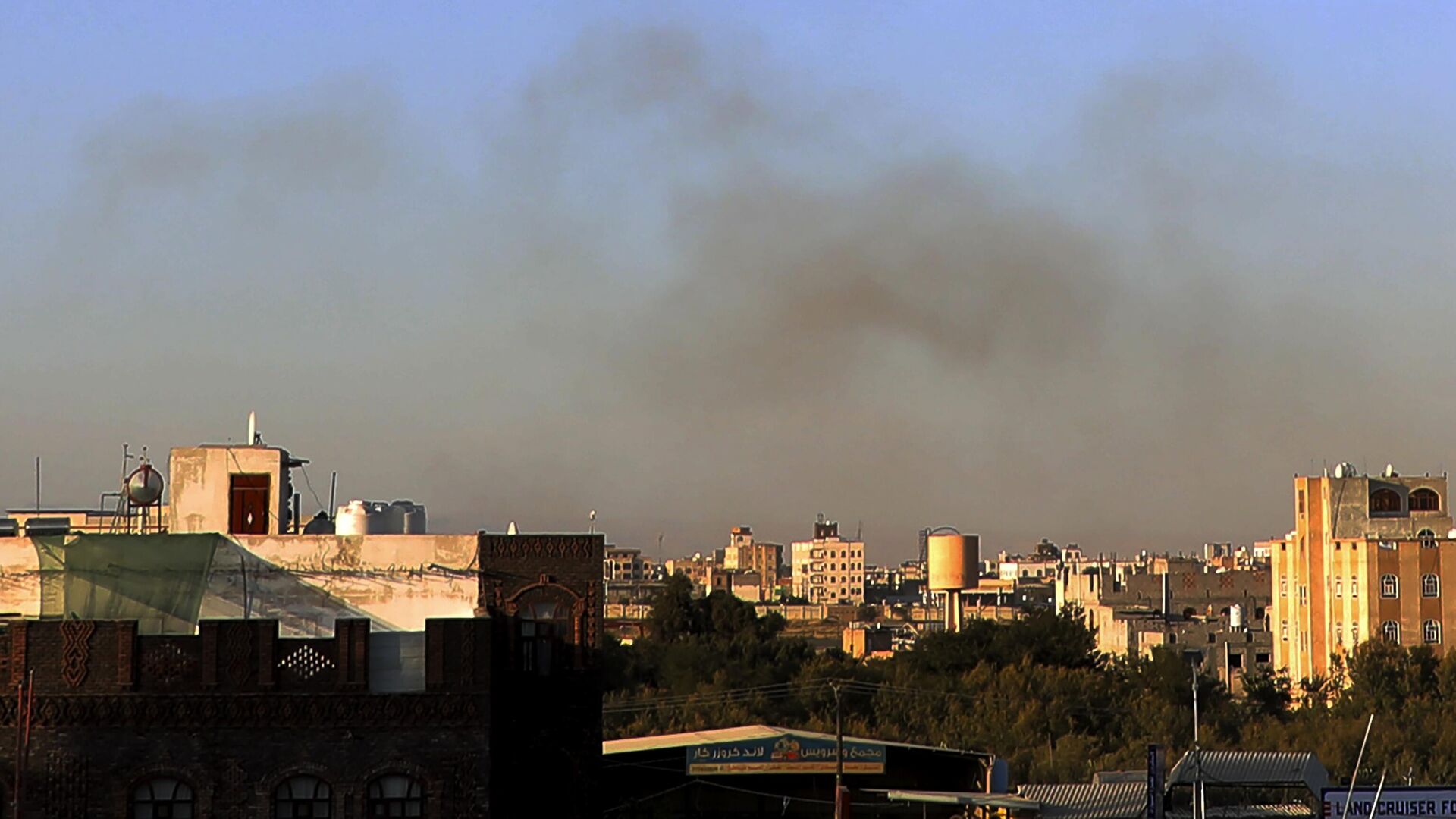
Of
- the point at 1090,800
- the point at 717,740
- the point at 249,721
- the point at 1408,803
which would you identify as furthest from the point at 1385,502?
the point at 249,721

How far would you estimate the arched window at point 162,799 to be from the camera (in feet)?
108

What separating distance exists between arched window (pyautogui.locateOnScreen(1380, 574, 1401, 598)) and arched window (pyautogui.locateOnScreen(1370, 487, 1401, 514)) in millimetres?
5017

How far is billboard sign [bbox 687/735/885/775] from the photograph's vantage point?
147 feet

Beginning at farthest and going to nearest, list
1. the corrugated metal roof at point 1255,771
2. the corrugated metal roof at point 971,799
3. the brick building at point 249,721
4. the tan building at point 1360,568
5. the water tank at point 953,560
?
the water tank at point 953,560 < the tan building at point 1360,568 < the corrugated metal roof at point 1255,771 < the corrugated metal roof at point 971,799 < the brick building at point 249,721

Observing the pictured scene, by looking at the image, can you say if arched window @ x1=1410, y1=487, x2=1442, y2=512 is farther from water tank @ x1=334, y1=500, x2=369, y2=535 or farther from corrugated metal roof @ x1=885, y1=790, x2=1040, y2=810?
water tank @ x1=334, y1=500, x2=369, y2=535

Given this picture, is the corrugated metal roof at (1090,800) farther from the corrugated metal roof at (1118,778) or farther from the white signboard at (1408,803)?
the white signboard at (1408,803)

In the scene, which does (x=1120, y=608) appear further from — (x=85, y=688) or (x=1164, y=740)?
(x=85, y=688)

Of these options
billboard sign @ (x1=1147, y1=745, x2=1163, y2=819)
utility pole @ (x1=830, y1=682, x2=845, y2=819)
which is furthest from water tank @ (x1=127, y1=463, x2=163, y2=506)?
billboard sign @ (x1=1147, y1=745, x2=1163, y2=819)

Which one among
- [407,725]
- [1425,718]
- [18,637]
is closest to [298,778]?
[407,725]

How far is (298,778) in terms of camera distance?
3344 centimetres

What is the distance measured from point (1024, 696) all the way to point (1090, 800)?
3517 cm

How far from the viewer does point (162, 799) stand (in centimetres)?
3312

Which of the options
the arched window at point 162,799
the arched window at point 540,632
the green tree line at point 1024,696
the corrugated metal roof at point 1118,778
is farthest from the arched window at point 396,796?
the green tree line at point 1024,696

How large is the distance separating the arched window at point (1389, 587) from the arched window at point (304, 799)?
92.4 m
